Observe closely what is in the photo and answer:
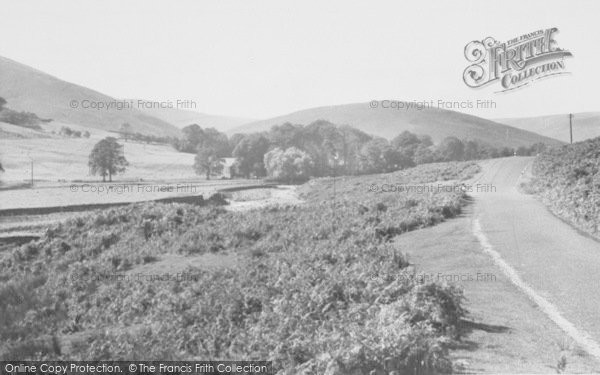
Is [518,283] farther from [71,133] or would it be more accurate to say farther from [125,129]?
[125,129]

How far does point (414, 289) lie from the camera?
38.1ft

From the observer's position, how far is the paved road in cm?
1228

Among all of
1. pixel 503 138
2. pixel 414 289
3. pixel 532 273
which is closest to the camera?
pixel 414 289

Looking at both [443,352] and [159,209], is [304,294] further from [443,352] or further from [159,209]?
[159,209]

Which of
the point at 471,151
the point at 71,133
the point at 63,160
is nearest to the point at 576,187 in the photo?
the point at 63,160

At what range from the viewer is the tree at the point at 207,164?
10712cm

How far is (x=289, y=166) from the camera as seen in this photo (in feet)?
324

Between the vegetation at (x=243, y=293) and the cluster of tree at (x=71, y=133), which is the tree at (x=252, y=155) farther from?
the vegetation at (x=243, y=293)

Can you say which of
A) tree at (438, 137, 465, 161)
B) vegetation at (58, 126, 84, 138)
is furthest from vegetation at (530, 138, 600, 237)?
vegetation at (58, 126, 84, 138)

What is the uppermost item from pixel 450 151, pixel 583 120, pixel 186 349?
pixel 583 120

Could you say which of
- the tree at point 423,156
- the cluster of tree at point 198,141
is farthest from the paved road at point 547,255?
the cluster of tree at point 198,141

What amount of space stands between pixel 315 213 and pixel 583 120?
189203mm

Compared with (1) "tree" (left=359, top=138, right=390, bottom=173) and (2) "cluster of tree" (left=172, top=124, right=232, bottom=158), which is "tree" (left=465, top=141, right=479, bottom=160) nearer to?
(1) "tree" (left=359, top=138, right=390, bottom=173)

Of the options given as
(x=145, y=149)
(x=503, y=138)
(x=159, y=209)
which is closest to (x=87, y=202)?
(x=159, y=209)
